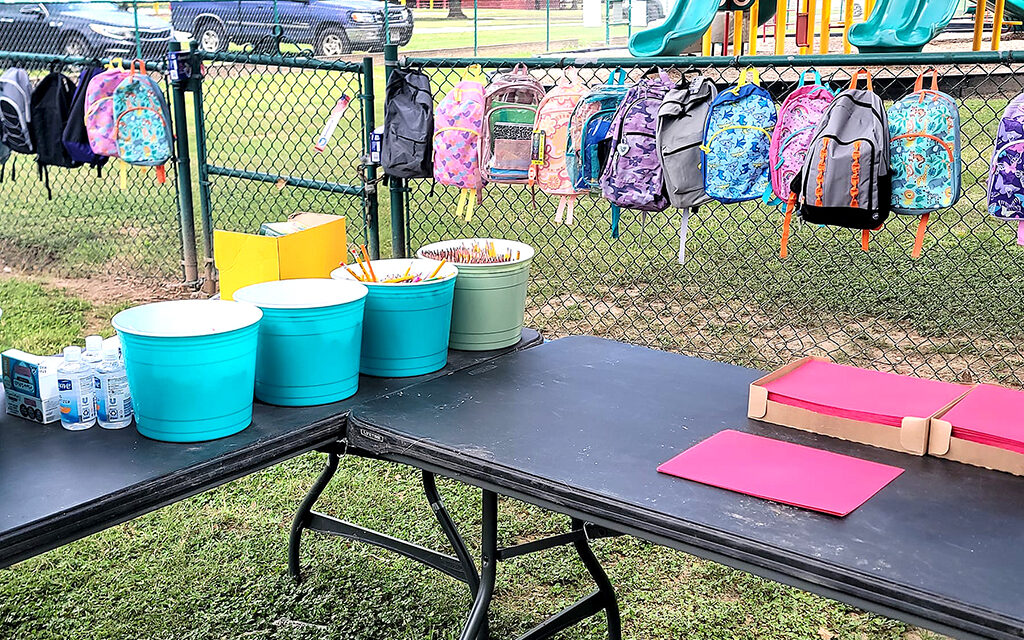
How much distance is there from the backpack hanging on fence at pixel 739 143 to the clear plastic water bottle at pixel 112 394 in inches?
78.3

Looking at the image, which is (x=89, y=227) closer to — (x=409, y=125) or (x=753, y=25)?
(x=409, y=125)

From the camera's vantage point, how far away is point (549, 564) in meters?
3.20

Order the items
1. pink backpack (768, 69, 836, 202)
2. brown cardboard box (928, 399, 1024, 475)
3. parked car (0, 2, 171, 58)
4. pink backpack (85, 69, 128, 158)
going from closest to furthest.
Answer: brown cardboard box (928, 399, 1024, 475) < pink backpack (768, 69, 836, 202) < pink backpack (85, 69, 128, 158) < parked car (0, 2, 171, 58)

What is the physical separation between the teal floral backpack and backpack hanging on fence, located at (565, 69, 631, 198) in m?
0.92

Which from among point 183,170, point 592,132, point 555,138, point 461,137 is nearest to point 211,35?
point 183,170

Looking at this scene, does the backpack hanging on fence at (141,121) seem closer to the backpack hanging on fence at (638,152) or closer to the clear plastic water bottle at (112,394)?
the backpack hanging on fence at (638,152)

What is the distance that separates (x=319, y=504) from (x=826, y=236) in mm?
4291

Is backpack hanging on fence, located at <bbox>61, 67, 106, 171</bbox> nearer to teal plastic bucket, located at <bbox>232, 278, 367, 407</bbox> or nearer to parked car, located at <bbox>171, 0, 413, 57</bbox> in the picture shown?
teal plastic bucket, located at <bbox>232, 278, 367, 407</bbox>

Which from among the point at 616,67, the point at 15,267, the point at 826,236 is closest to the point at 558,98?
the point at 616,67

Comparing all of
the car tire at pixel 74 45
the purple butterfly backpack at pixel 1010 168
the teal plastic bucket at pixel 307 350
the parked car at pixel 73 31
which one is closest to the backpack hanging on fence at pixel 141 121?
the teal plastic bucket at pixel 307 350

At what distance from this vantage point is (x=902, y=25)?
3289 millimetres

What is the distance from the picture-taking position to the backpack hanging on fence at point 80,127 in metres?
5.23

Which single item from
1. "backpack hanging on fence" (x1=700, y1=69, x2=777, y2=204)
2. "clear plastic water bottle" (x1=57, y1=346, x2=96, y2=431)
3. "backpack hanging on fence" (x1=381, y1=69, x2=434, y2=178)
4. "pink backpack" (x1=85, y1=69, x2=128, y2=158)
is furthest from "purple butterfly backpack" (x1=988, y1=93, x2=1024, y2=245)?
"pink backpack" (x1=85, y1=69, x2=128, y2=158)

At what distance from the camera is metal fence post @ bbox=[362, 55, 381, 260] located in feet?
13.7
